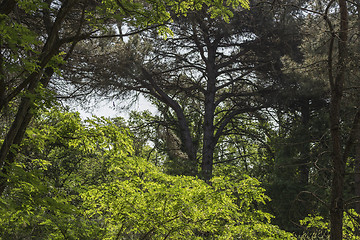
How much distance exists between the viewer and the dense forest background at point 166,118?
13.0 ft

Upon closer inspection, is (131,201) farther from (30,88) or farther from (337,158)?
(337,158)

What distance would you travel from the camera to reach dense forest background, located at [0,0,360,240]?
3959 millimetres

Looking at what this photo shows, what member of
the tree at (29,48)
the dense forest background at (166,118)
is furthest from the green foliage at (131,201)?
the tree at (29,48)

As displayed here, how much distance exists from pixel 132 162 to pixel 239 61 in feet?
29.5

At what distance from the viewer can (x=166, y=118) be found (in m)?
16.7

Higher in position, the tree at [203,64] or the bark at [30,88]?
the tree at [203,64]

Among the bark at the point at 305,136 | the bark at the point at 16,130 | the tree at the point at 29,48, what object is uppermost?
the bark at the point at 305,136

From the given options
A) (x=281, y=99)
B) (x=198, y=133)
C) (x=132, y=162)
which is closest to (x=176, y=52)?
(x=281, y=99)

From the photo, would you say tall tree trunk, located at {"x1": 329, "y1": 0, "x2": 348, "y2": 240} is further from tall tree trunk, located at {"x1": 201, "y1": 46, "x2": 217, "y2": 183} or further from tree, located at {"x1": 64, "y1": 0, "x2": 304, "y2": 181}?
tall tree trunk, located at {"x1": 201, "y1": 46, "x2": 217, "y2": 183}

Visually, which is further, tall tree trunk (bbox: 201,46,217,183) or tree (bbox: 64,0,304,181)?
tall tree trunk (bbox: 201,46,217,183)

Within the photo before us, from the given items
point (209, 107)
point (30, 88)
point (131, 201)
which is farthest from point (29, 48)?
point (209, 107)

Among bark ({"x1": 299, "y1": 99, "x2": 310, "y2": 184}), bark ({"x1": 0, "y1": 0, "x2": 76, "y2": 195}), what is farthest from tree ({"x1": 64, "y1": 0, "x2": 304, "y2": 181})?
bark ({"x1": 0, "y1": 0, "x2": 76, "y2": 195})

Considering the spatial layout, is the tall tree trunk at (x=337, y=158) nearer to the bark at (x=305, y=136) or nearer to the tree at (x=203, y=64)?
the tree at (x=203, y=64)

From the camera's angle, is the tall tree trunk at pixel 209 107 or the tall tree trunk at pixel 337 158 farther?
the tall tree trunk at pixel 209 107
